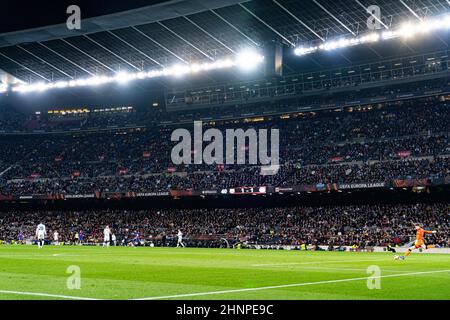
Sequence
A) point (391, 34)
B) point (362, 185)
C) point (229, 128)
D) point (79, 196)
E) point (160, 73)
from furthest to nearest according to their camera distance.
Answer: point (229, 128) → point (79, 196) → point (160, 73) → point (362, 185) → point (391, 34)

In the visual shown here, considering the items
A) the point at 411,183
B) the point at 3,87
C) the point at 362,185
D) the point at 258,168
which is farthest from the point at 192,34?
the point at 3,87

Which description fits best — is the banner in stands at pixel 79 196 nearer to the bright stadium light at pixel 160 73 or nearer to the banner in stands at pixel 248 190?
the bright stadium light at pixel 160 73

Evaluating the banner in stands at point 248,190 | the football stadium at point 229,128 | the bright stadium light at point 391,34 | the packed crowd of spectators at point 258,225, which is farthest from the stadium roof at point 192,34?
the packed crowd of spectators at point 258,225

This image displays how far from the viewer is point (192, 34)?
56.2 metres

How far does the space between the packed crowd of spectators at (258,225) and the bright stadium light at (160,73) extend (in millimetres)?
17048

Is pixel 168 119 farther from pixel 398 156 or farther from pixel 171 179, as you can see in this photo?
pixel 398 156

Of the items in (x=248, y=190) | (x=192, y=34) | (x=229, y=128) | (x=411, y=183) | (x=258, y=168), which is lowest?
(x=248, y=190)

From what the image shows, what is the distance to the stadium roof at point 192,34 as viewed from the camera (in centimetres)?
4941

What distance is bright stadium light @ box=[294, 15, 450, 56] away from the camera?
47.1 m

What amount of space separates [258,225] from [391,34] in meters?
24.1

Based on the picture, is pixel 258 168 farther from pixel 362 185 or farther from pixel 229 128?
pixel 362 185

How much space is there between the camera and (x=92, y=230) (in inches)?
2653

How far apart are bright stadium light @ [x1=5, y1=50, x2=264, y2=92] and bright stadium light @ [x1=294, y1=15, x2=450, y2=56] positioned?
17.1 ft

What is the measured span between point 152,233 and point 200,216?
6.37m
